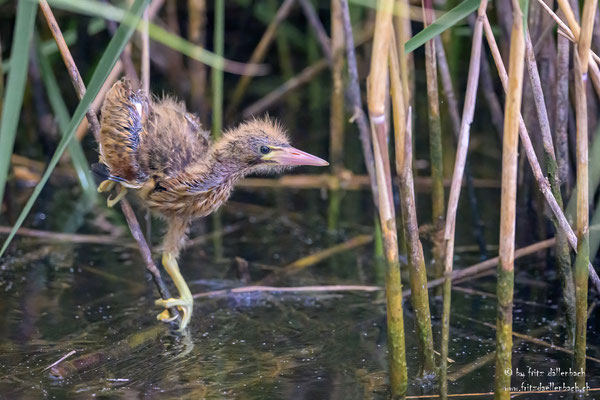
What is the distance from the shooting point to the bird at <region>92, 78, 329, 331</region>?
12.2ft

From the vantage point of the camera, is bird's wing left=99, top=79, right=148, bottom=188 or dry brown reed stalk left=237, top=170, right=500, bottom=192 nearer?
bird's wing left=99, top=79, right=148, bottom=188

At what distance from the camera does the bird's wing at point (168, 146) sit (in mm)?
3760

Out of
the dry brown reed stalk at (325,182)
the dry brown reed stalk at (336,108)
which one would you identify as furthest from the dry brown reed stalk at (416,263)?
the dry brown reed stalk at (325,182)

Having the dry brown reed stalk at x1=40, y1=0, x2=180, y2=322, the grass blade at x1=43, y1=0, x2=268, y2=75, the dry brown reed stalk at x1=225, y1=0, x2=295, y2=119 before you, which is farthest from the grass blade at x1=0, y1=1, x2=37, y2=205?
the dry brown reed stalk at x1=225, y1=0, x2=295, y2=119

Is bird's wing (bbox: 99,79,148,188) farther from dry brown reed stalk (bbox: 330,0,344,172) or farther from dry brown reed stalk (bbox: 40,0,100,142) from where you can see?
dry brown reed stalk (bbox: 330,0,344,172)

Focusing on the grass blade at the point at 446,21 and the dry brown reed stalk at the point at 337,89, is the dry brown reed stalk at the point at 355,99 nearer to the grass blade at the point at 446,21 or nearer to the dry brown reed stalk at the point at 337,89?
the dry brown reed stalk at the point at 337,89

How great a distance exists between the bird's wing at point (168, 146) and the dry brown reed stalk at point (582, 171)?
71.8 inches

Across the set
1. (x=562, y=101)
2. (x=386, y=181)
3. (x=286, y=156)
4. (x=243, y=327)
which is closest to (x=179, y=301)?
(x=243, y=327)

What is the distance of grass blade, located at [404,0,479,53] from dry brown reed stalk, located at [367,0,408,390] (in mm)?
182

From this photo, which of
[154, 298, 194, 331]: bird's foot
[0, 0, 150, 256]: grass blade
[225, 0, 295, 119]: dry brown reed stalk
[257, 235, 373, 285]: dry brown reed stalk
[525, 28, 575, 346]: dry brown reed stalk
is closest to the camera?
[0, 0, 150, 256]: grass blade

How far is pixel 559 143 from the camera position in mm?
3654

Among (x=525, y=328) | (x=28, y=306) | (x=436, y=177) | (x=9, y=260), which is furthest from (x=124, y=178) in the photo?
(x=525, y=328)

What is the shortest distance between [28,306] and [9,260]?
664 mm

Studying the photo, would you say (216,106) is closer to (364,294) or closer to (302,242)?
(302,242)
